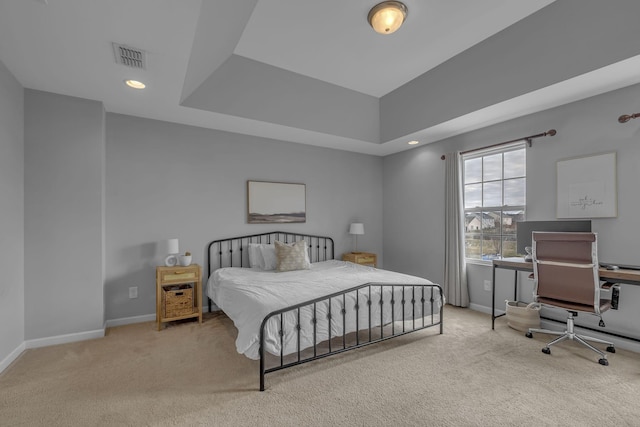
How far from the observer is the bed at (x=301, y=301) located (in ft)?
7.80

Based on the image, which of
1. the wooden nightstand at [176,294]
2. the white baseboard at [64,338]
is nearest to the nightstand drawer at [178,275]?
the wooden nightstand at [176,294]

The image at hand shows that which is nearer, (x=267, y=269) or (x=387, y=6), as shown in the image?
(x=387, y=6)

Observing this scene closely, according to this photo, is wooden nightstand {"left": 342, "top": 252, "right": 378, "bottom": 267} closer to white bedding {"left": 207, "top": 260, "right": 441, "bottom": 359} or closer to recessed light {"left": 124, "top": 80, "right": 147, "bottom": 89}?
white bedding {"left": 207, "top": 260, "right": 441, "bottom": 359}

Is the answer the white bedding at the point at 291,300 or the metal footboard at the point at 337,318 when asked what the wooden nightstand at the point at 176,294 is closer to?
the white bedding at the point at 291,300

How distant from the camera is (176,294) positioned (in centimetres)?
355

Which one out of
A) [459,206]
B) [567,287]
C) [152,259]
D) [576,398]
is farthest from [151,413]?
[459,206]

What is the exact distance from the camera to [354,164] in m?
5.51

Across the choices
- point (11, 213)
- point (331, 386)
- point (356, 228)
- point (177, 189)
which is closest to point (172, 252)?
point (177, 189)

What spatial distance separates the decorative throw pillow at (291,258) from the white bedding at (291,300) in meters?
→ 0.13

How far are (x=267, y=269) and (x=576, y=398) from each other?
10.7 feet

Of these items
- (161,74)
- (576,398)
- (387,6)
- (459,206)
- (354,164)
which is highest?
(387,6)

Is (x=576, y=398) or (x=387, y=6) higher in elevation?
(x=387, y=6)


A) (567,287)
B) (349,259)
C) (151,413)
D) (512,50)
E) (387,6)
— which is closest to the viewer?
(151,413)

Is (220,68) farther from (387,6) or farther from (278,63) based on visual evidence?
(387,6)
